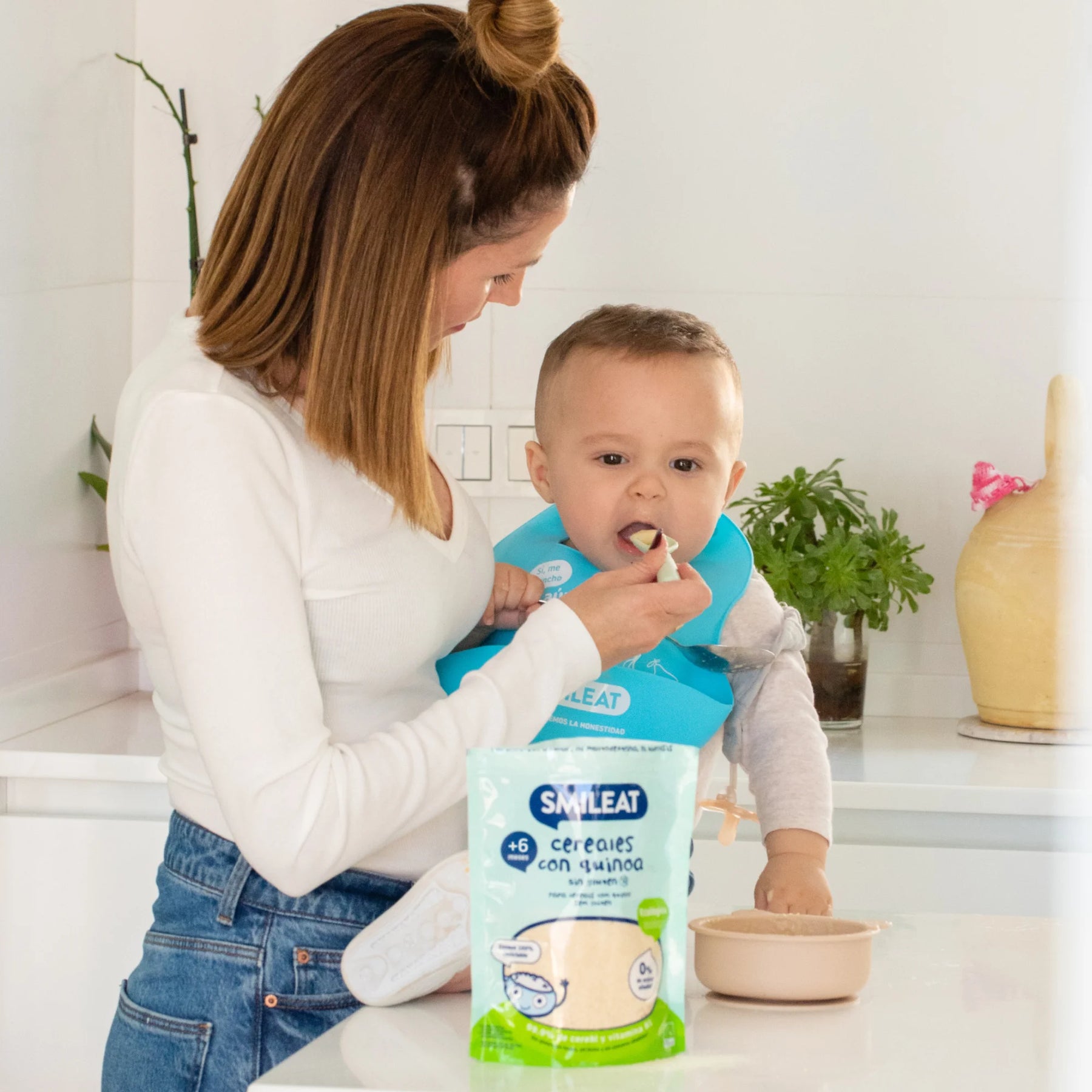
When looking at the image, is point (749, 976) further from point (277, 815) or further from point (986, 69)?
point (986, 69)

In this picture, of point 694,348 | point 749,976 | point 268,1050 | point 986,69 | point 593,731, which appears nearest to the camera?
point 749,976

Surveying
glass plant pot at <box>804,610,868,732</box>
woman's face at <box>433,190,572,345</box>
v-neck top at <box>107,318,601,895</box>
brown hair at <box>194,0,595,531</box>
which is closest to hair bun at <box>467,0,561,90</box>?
brown hair at <box>194,0,595,531</box>

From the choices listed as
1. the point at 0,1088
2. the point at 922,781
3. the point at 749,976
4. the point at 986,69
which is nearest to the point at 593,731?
the point at 749,976

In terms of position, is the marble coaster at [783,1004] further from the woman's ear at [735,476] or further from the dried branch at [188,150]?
the dried branch at [188,150]

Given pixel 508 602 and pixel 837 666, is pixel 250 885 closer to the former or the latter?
pixel 508 602

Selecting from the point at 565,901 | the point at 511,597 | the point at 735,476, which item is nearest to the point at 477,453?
the point at 735,476

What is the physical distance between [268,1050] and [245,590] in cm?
32

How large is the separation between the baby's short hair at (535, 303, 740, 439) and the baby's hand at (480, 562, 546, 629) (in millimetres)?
186

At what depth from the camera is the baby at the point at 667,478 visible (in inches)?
46.9

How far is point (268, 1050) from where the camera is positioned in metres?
0.94

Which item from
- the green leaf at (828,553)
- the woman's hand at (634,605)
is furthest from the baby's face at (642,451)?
the green leaf at (828,553)

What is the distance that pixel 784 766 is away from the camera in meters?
1.16

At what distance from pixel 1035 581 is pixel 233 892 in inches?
53.5

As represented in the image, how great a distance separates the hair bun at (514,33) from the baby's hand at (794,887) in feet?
2.03
